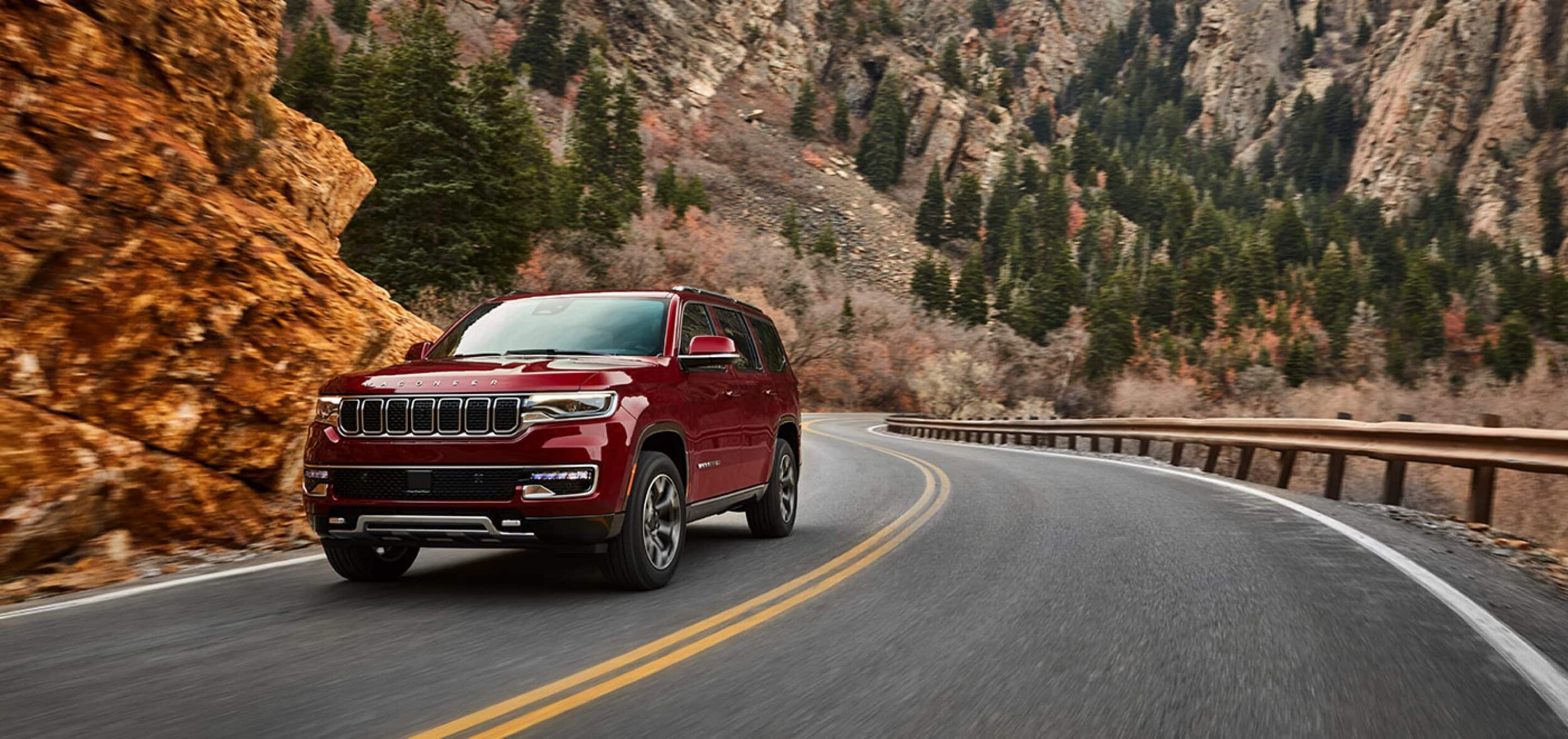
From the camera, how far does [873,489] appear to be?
532 inches

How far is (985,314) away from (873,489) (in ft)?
313

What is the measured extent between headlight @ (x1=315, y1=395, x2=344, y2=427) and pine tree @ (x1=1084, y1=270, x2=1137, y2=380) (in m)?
90.0

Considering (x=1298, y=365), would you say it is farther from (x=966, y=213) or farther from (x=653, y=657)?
(x=653, y=657)

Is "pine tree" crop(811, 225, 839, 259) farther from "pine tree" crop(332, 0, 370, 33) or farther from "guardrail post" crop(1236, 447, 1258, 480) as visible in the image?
"guardrail post" crop(1236, 447, 1258, 480)

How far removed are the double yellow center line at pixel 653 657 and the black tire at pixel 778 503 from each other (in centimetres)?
89

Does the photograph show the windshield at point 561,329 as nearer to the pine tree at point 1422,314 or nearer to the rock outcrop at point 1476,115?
the pine tree at point 1422,314

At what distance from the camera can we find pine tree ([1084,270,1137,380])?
91.8 meters

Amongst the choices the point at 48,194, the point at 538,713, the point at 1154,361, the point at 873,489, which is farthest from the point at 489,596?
the point at 1154,361

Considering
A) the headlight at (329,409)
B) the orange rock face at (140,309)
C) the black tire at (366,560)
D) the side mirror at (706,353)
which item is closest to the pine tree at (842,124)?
the orange rock face at (140,309)

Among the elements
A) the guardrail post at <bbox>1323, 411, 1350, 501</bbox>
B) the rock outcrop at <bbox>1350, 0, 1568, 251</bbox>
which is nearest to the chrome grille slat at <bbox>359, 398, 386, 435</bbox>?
the guardrail post at <bbox>1323, 411, 1350, 501</bbox>

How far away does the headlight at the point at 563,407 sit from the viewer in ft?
18.2

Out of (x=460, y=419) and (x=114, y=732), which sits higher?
(x=460, y=419)

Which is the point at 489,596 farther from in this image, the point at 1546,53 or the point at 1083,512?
the point at 1546,53

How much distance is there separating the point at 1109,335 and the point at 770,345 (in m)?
90.4
